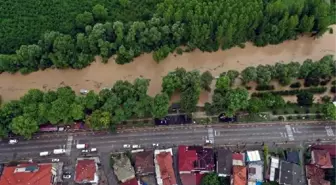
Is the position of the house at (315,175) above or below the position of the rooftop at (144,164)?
below

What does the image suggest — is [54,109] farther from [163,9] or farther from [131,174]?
[163,9]

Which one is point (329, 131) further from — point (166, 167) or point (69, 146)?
point (69, 146)

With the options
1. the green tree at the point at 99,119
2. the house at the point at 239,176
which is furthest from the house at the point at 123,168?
the house at the point at 239,176

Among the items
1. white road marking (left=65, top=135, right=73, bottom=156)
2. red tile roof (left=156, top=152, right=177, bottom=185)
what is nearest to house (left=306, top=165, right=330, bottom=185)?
red tile roof (left=156, top=152, right=177, bottom=185)

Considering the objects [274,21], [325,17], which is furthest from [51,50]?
[325,17]

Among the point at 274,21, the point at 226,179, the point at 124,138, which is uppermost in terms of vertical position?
the point at 274,21

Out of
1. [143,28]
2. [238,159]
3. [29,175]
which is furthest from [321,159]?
[29,175]

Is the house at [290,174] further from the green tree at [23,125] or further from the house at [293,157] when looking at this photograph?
the green tree at [23,125]
